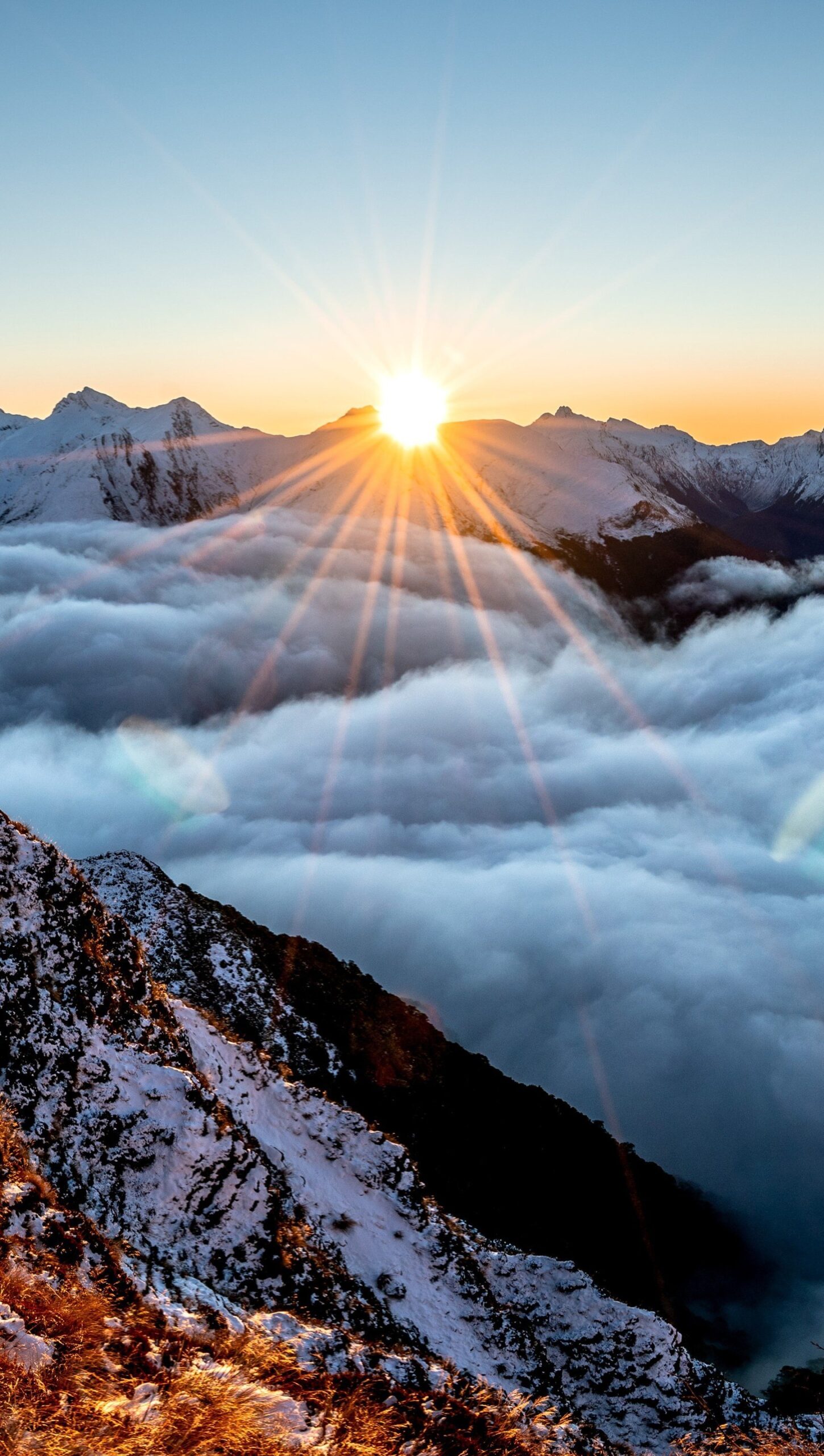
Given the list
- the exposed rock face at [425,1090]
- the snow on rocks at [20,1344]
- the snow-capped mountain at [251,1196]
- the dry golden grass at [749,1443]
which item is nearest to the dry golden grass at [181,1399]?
the snow on rocks at [20,1344]

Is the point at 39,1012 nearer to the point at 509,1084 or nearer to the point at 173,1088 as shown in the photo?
the point at 173,1088

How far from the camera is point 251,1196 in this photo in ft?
69.1

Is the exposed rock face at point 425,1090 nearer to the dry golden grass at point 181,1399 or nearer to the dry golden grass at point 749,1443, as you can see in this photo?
the dry golden grass at point 749,1443

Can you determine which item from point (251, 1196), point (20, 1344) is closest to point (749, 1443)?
point (251, 1196)

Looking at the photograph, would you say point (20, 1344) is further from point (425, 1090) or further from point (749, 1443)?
point (425, 1090)

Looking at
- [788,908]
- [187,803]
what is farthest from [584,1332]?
[187,803]

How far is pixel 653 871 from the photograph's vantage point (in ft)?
484

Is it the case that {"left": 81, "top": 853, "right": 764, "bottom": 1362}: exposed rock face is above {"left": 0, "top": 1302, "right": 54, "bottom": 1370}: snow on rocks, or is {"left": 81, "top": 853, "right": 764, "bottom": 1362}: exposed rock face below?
above

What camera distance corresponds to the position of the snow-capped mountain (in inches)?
730

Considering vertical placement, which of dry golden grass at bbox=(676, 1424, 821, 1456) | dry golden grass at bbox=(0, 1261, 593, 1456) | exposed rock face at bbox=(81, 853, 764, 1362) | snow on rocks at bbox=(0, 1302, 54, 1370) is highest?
exposed rock face at bbox=(81, 853, 764, 1362)

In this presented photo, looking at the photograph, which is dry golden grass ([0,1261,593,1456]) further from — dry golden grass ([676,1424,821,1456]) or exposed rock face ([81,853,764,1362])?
exposed rock face ([81,853,764,1362])

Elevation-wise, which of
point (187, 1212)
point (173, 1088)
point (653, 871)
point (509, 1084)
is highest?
point (653, 871)

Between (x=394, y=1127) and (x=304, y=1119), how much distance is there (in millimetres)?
10009

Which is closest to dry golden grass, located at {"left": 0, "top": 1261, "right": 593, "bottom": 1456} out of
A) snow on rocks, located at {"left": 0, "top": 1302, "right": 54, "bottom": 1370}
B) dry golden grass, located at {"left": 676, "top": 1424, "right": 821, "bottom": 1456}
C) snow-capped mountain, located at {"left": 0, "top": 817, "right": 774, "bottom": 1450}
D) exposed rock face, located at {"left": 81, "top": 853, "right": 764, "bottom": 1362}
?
snow on rocks, located at {"left": 0, "top": 1302, "right": 54, "bottom": 1370}
